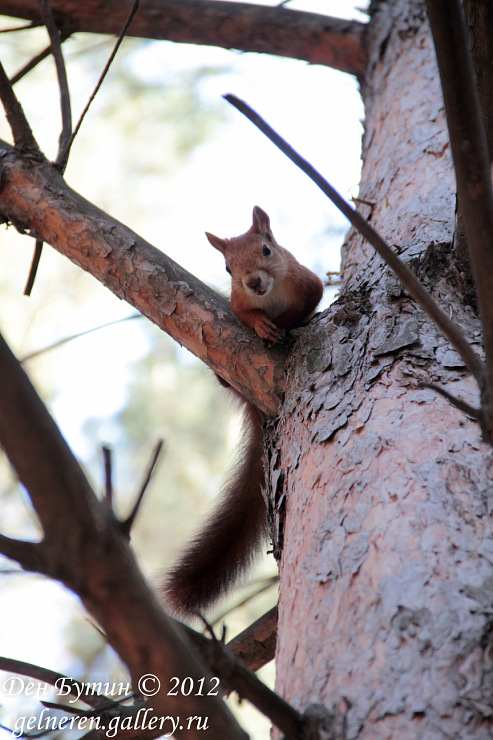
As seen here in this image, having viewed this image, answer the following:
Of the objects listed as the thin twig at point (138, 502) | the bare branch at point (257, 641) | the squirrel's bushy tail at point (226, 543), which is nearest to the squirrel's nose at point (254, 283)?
the squirrel's bushy tail at point (226, 543)

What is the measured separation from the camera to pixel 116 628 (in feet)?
2.10

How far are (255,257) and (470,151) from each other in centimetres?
139

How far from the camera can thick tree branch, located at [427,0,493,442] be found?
29.3 inches

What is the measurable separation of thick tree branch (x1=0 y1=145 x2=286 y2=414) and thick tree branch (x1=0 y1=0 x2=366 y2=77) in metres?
0.89

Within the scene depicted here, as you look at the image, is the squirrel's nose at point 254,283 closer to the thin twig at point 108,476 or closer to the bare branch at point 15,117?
the bare branch at point 15,117

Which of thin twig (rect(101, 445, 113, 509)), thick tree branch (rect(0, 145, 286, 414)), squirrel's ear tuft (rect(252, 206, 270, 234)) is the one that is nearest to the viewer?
thin twig (rect(101, 445, 113, 509))

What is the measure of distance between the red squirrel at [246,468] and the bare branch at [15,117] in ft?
2.17

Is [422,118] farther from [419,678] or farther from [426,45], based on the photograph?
[419,678]

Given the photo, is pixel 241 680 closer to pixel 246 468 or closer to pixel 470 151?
pixel 470 151

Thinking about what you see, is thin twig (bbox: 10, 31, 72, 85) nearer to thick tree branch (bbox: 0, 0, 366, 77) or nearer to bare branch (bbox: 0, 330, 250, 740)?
thick tree branch (bbox: 0, 0, 366, 77)

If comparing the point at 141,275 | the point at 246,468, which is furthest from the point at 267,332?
the point at 246,468

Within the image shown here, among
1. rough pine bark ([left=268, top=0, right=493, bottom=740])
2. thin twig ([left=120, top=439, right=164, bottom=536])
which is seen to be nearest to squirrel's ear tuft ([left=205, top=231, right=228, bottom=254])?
rough pine bark ([left=268, top=0, right=493, bottom=740])

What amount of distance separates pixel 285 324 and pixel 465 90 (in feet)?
4.21

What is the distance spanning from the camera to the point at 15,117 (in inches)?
68.0
